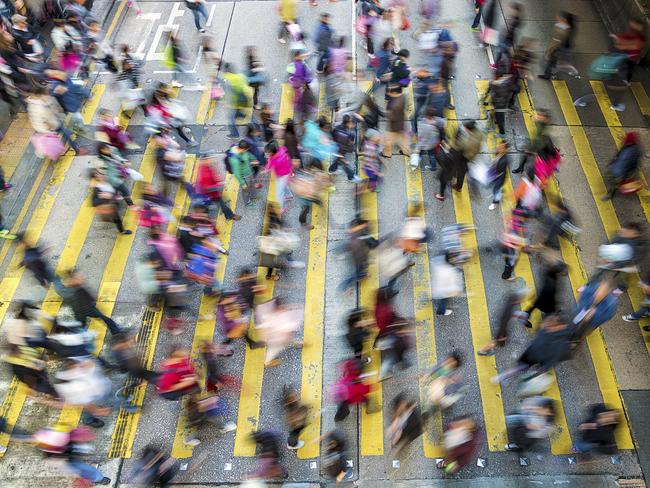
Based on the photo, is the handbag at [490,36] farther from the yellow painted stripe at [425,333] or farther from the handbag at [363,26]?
the yellow painted stripe at [425,333]

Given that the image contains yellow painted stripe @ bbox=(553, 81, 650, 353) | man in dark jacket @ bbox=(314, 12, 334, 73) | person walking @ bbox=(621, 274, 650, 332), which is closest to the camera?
person walking @ bbox=(621, 274, 650, 332)

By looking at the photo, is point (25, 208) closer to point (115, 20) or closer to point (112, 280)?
point (112, 280)

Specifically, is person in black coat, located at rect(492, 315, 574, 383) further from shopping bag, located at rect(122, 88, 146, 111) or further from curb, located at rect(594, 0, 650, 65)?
shopping bag, located at rect(122, 88, 146, 111)

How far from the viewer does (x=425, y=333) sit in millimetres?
9117

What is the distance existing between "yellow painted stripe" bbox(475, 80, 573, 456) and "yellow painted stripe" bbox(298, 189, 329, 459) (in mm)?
3576

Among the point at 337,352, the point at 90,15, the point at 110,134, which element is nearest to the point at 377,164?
the point at 337,352

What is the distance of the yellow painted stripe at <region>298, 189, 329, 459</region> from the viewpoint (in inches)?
318

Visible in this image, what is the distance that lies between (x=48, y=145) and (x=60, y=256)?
2.89 meters

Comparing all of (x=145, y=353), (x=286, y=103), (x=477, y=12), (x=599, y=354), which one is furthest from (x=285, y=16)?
(x=599, y=354)

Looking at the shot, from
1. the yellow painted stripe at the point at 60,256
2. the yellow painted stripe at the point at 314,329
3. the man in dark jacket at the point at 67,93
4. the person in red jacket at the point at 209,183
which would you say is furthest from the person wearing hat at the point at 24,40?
the yellow painted stripe at the point at 314,329

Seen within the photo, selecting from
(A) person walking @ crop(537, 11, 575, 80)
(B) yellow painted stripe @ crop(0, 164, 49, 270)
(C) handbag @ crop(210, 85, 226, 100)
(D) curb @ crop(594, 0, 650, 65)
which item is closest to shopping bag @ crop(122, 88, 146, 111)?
(C) handbag @ crop(210, 85, 226, 100)

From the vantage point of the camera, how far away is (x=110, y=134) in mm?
11016

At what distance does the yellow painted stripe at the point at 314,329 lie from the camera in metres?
8.08

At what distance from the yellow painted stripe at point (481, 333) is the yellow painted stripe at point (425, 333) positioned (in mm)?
709
